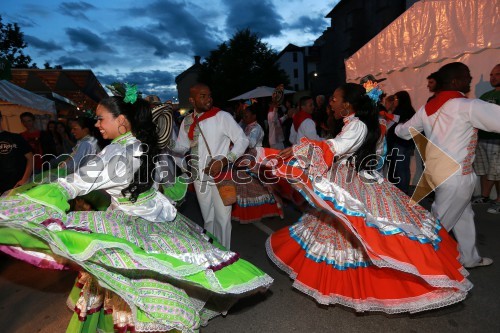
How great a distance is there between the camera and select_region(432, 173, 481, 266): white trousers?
11.4 feet

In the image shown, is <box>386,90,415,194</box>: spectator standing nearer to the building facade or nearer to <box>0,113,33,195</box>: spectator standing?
<box>0,113,33,195</box>: spectator standing

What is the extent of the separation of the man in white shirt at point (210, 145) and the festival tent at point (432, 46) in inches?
187

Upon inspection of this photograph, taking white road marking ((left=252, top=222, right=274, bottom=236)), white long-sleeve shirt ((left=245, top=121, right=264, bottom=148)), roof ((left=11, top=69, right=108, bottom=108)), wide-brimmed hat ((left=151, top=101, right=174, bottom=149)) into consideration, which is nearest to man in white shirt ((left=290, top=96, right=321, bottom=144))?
white long-sleeve shirt ((left=245, top=121, right=264, bottom=148))

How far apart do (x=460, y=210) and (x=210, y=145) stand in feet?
9.26

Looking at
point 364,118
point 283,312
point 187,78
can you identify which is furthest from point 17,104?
point 187,78

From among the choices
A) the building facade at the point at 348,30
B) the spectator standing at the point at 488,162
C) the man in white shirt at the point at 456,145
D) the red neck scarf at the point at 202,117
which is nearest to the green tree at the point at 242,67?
the building facade at the point at 348,30

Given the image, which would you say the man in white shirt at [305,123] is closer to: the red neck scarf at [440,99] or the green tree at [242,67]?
the red neck scarf at [440,99]

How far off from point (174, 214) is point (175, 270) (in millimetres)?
673

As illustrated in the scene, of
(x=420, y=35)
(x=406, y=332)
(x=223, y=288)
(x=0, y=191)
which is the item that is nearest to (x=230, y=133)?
(x=223, y=288)

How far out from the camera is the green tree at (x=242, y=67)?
131 feet

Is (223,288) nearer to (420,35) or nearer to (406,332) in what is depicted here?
(406,332)

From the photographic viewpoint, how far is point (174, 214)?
2584 mm

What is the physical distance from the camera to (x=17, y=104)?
10297 mm

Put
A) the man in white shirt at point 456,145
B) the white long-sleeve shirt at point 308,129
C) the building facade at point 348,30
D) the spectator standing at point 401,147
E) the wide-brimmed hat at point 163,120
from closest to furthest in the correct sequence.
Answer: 1. the wide-brimmed hat at point 163,120
2. the man in white shirt at point 456,145
3. the spectator standing at point 401,147
4. the white long-sleeve shirt at point 308,129
5. the building facade at point 348,30
